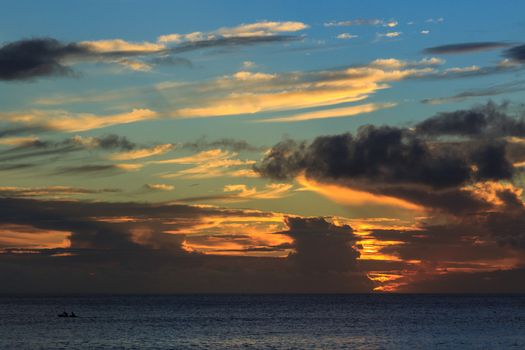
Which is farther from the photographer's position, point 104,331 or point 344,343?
point 104,331

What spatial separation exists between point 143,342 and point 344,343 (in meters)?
30.6

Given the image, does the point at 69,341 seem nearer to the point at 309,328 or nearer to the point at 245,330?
the point at 245,330

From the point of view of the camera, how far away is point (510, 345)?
123m

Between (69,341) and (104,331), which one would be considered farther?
(104,331)

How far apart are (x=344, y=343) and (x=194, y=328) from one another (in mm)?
46573

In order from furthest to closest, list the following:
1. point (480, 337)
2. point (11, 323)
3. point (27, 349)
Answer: point (11, 323)
point (480, 337)
point (27, 349)

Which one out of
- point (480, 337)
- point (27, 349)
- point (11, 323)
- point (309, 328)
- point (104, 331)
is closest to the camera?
point (27, 349)

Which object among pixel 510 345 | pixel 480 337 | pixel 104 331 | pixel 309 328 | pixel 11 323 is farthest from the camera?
pixel 11 323

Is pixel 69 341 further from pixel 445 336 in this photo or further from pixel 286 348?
pixel 445 336

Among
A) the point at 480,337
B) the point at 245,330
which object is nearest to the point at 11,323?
the point at 245,330

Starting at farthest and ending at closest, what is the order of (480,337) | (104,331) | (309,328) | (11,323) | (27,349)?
(11,323)
(309,328)
(104,331)
(480,337)
(27,349)

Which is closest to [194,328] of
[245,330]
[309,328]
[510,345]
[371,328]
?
[245,330]

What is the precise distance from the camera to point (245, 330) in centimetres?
15750

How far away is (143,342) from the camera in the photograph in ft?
411
